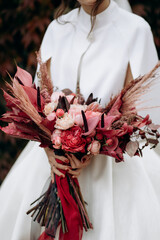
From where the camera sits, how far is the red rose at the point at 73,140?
117 cm

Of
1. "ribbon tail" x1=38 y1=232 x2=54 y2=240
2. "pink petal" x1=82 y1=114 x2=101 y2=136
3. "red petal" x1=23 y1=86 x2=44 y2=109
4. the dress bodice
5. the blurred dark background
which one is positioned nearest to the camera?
"pink petal" x1=82 y1=114 x2=101 y2=136

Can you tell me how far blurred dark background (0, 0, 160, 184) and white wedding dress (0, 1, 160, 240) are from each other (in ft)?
2.82

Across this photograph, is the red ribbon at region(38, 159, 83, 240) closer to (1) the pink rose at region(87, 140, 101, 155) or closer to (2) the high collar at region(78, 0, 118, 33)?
(1) the pink rose at region(87, 140, 101, 155)

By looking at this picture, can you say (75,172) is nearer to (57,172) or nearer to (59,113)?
(57,172)

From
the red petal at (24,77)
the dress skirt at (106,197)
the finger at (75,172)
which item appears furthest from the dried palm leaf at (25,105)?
the dress skirt at (106,197)

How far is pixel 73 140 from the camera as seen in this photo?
117cm

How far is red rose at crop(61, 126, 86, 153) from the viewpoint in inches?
46.3

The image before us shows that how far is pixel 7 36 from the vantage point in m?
2.65

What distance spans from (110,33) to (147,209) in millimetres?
799

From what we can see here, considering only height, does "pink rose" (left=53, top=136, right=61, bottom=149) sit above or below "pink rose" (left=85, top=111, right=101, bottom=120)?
below

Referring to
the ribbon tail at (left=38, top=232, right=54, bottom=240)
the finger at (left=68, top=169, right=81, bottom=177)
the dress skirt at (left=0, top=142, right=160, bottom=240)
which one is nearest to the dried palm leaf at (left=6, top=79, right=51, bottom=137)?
the finger at (left=68, top=169, right=81, bottom=177)

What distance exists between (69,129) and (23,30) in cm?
158

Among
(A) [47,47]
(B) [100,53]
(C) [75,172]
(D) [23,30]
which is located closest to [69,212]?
(C) [75,172]

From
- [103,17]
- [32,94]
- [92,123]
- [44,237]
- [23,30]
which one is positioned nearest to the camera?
[92,123]
